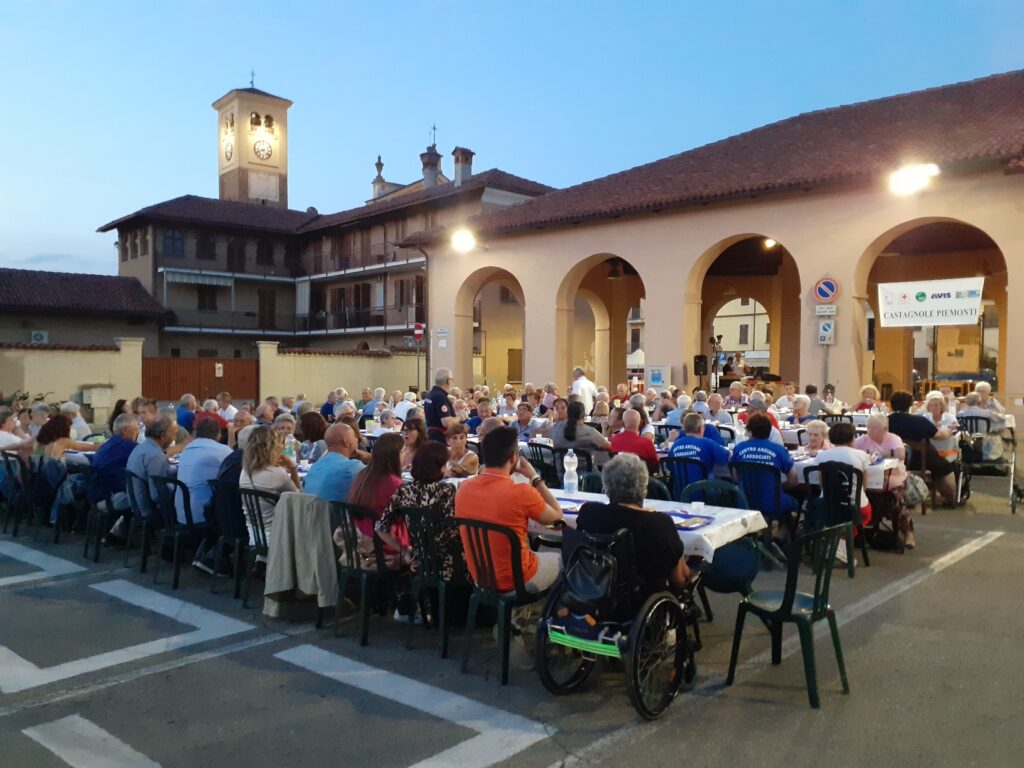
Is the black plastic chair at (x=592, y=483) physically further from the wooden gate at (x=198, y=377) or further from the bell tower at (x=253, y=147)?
the bell tower at (x=253, y=147)

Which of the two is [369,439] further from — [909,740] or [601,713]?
[909,740]

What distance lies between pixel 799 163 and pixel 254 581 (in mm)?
14040

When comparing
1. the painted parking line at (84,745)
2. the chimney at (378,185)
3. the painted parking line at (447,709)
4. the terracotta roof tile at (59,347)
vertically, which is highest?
the chimney at (378,185)

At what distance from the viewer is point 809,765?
3.28 metres

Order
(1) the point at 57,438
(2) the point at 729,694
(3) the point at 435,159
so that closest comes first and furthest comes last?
(2) the point at 729,694, (1) the point at 57,438, (3) the point at 435,159

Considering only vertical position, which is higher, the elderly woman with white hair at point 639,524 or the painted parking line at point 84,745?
the elderly woman with white hair at point 639,524

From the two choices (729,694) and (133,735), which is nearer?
(133,735)

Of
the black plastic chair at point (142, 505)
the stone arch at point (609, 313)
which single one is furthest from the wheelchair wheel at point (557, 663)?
the stone arch at point (609, 313)

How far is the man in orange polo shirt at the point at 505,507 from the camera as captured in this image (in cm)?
423

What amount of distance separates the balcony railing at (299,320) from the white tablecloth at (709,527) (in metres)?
31.0

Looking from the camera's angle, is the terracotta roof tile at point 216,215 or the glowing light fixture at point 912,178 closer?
the glowing light fixture at point 912,178

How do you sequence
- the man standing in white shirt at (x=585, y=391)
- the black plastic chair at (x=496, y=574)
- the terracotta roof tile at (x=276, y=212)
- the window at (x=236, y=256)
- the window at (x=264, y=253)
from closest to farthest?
the black plastic chair at (x=496, y=574), the man standing in white shirt at (x=585, y=391), the terracotta roof tile at (x=276, y=212), the window at (x=236, y=256), the window at (x=264, y=253)

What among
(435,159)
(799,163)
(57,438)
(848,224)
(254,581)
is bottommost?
(254,581)

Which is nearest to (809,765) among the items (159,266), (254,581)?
(254,581)
